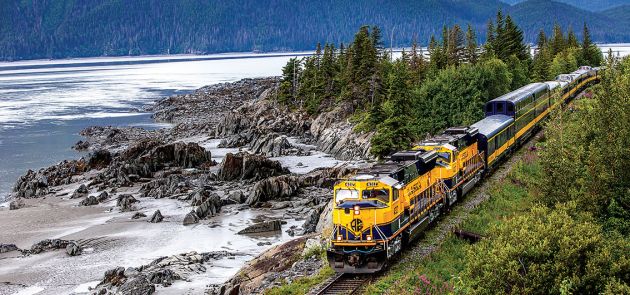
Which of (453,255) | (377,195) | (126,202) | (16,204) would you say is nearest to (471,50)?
(126,202)

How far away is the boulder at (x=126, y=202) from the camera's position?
67994 mm

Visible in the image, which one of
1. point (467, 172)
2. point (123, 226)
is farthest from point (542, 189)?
point (123, 226)

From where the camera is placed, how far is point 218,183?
7731 centimetres

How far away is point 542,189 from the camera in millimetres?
31109

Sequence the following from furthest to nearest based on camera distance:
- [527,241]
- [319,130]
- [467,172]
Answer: [319,130], [467,172], [527,241]

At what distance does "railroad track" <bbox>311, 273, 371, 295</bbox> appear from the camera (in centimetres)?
2867

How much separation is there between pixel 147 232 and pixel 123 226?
159 inches

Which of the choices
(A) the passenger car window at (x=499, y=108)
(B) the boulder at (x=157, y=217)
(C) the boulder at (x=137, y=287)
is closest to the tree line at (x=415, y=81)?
(A) the passenger car window at (x=499, y=108)

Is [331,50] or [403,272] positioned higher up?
[331,50]

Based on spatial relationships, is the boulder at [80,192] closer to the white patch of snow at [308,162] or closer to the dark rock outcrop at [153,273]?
the white patch of snow at [308,162]

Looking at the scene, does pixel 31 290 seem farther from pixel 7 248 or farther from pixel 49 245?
pixel 7 248

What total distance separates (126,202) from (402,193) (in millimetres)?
44197

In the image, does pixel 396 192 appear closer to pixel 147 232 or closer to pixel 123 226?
pixel 147 232

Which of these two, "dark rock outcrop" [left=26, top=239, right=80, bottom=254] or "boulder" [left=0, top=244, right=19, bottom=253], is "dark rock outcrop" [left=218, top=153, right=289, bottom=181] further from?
"boulder" [left=0, top=244, right=19, bottom=253]
